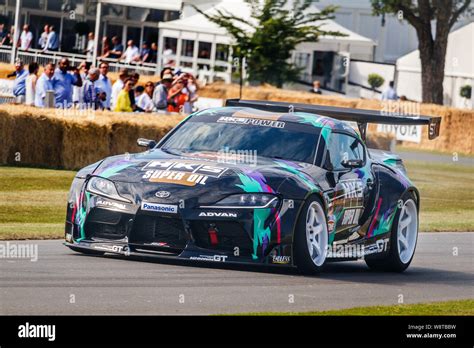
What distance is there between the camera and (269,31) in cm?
4094

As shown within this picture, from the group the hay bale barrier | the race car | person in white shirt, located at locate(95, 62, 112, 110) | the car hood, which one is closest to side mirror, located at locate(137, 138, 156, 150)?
the race car

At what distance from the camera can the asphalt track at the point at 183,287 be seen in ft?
27.6

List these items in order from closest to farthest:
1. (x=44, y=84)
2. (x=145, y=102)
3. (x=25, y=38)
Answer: (x=44, y=84)
(x=145, y=102)
(x=25, y=38)

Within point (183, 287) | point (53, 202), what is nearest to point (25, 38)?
point (53, 202)

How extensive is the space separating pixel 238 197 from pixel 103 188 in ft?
3.80

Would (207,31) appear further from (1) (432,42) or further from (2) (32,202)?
(2) (32,202)

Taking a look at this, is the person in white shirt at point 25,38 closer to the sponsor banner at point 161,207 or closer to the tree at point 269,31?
the tree at point 269,31

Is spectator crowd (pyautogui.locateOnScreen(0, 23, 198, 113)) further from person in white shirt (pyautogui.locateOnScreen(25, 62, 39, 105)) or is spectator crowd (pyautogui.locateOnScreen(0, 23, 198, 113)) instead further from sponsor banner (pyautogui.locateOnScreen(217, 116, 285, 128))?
sponsor banner (pyautogui.locateOnScreen(217, 116, 285, 128))

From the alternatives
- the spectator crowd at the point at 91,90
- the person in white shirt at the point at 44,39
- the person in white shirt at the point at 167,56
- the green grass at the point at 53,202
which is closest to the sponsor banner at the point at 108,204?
the green grass at the point at 53,202

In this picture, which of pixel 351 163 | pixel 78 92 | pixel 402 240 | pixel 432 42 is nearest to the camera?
pixel 351 163

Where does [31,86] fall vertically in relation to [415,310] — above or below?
above

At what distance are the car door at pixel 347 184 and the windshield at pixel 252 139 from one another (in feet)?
0.79

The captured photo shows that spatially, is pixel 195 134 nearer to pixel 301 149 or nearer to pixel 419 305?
pixel 301 149
